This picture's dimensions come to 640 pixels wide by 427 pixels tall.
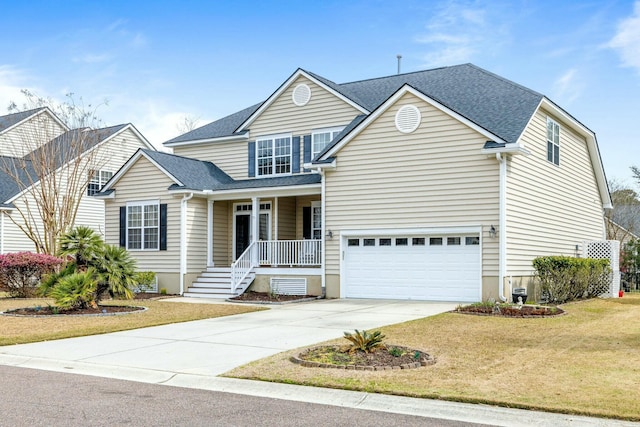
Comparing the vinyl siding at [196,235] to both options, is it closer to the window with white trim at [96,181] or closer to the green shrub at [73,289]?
the green shrub at [73,289]

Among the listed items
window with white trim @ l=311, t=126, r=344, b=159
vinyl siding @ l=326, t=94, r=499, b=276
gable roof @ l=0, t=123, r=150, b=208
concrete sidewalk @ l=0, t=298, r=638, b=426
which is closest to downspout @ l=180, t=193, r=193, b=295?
window with white trim @ l=311, t=126, r=344, b=159

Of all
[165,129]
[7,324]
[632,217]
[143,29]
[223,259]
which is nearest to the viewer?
[7,324]

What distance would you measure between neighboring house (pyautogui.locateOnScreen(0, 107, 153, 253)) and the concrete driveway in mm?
17897

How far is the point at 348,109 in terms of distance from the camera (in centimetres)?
2344

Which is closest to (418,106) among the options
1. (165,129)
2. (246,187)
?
(246,187)

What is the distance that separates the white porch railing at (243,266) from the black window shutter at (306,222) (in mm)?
2548

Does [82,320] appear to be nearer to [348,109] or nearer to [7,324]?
[7,324]

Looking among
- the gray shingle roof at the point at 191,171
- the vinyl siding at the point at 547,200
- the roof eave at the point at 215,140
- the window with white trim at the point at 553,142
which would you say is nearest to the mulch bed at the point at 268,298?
the gray shingle roof at the point at 191,171

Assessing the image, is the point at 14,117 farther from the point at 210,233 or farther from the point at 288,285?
the point at 288,285

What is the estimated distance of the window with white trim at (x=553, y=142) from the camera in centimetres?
2172

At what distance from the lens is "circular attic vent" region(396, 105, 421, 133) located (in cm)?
1947

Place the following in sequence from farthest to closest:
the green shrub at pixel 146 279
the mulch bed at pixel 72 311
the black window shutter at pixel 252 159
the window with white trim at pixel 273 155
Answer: the black window shutter at pixel 252 159 < the window with white trim at pixel 273 155 < the green shrub at pixel 146 279 < the mulch bed at pixel 72 311

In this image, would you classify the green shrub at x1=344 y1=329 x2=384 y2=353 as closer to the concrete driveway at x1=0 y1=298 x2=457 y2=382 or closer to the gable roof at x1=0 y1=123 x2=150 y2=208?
the concrete driveway at x1=0 y1=298 x2=457 y2=382

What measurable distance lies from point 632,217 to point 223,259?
27269mm
